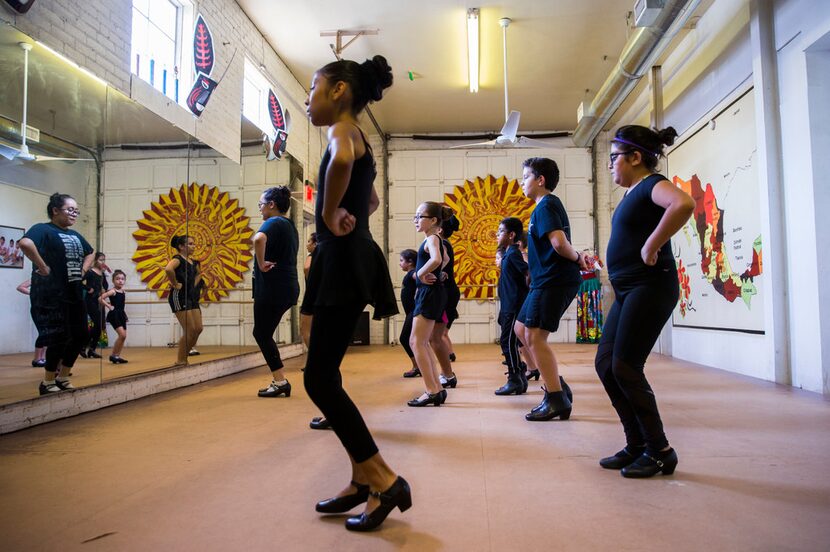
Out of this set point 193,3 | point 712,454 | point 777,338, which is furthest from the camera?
point 193,3

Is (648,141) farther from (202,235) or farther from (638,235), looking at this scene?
(202,235)

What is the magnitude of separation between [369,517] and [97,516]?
0.97 meters

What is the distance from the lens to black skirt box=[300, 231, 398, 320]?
1681 millimetres

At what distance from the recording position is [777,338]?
4.82 m

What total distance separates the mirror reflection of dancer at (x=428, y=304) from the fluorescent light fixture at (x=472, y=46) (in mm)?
4186

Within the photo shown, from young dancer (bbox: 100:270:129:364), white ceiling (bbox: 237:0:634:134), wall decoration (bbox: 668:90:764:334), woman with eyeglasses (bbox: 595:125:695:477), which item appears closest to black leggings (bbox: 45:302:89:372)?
young dancer (bbox: 100:270:129:364)

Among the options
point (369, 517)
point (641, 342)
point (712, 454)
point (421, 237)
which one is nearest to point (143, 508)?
point (369, 517)

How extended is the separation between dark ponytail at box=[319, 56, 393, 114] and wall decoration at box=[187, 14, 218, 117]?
4539 mm

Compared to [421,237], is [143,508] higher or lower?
lower

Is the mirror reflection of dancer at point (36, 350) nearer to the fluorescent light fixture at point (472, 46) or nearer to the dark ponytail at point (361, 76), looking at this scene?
the dark ponytail at point (361, 76)

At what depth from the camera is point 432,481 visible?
2.16 m

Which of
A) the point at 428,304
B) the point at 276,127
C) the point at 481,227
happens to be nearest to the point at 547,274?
the point at 428,304

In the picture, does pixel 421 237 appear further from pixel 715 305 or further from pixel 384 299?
pixel 384 299

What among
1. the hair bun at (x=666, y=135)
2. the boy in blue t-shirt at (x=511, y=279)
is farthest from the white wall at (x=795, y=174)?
the hair bun at (x=666, y=135)
